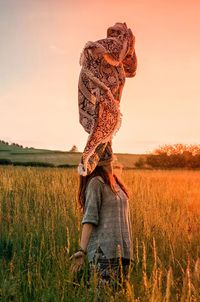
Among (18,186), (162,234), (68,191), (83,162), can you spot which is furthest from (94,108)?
(18,186)

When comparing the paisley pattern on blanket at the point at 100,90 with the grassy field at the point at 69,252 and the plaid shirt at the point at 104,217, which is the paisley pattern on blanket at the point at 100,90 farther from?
the grassy field at the point at 69,252

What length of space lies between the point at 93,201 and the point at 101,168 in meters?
0.22

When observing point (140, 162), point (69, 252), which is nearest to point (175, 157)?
point (140, 162)

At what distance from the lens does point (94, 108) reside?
351 cm

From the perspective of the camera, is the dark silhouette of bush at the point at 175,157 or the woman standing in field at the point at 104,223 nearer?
the woman standing in field at the point at 104,223

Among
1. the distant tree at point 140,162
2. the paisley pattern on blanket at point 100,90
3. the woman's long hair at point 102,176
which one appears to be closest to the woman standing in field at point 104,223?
the woman's long hair at point 102,176

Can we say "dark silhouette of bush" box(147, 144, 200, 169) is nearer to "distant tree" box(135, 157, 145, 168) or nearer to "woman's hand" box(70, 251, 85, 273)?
Answer: "distant tree" box(135, 157, 145, 168)

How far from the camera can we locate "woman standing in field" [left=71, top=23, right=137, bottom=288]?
3.48 m

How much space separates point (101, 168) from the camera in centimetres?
355

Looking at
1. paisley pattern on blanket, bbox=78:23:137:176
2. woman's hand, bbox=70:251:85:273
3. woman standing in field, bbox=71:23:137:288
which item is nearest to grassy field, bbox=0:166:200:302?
woman's hand, bbox=70:251:85:273

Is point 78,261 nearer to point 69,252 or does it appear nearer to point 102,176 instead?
point 102,176

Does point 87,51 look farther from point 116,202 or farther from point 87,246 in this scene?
point 87,246

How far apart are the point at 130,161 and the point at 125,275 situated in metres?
28.4

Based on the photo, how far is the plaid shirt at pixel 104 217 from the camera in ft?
11.5
